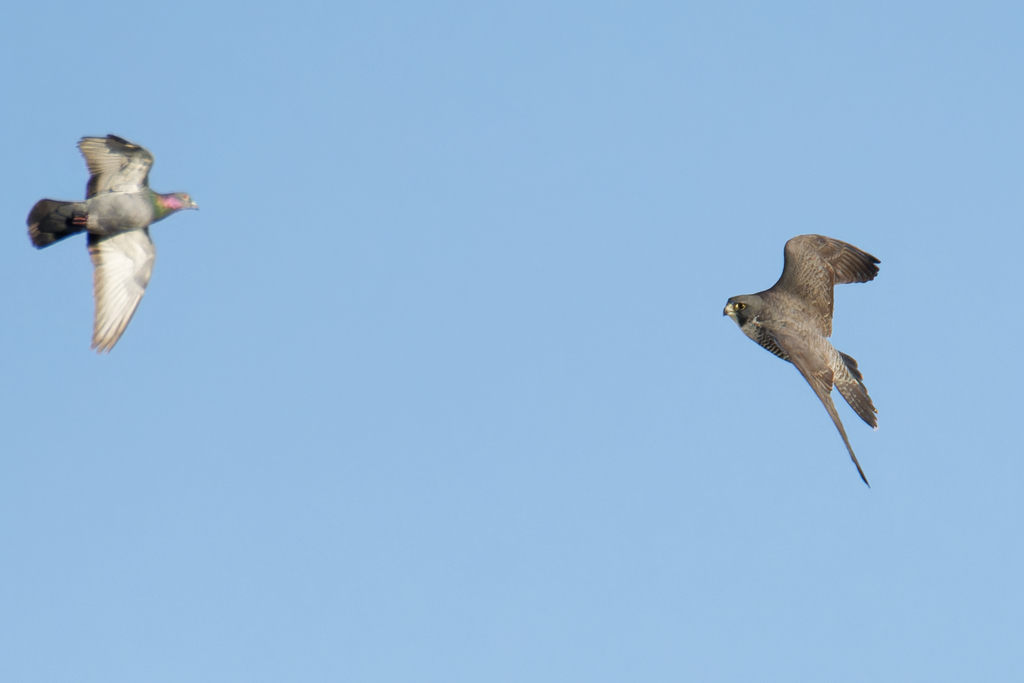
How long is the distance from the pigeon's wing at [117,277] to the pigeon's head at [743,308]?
10601 millimetres

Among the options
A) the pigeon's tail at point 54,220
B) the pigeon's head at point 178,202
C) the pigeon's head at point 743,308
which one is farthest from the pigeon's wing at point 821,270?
the pigeon's tail at point 54,220

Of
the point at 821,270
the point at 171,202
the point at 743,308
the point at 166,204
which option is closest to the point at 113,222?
the point at 166,204

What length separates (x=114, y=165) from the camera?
18.3 m

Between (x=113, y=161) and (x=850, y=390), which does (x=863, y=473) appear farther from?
(x=113, y=161)

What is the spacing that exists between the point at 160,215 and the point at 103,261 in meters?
1.31

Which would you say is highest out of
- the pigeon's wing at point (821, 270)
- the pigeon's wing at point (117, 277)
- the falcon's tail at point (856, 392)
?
the pigeon's wing at point (821, 270)

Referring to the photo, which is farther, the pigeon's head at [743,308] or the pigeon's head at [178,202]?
the pigeon's head at [178,202]

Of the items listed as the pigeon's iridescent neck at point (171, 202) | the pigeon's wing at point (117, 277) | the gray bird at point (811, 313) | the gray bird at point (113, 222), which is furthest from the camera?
the pigeon's iridescent neck at point (171, 202)

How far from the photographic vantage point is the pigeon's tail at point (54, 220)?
17547mm

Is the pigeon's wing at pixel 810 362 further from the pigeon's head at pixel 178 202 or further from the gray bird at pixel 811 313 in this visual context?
the pigeon's head at pixel 178 202

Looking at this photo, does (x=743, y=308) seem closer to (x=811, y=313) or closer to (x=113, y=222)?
(x=811, y=313)

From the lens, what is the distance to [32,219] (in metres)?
17.5

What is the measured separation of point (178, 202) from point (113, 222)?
141cm

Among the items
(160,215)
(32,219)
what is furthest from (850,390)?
(32,219)
